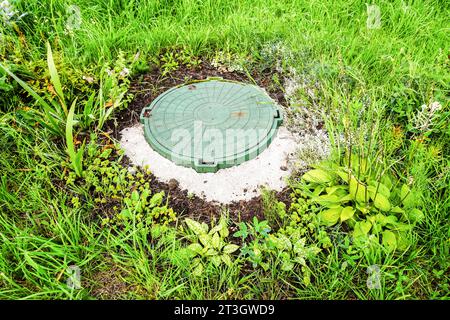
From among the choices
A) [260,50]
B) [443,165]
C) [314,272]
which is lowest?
[314,272]

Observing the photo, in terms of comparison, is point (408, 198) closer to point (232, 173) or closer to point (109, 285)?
point (232, 173)

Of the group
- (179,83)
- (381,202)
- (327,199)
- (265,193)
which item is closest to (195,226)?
(265,193)

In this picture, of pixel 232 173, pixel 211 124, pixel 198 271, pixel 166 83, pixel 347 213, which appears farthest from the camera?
pixel 166 83

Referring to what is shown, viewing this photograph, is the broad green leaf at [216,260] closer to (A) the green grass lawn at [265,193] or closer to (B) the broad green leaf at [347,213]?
Result: (A) the green grass lawn at [265,193]

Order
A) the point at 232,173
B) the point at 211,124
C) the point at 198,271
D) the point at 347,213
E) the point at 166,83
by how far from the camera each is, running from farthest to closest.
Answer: the point at 166,83 → the point at 211,124 → the point at 232,173 → the point at 347,213 → the point at 198,271

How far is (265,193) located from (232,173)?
293 millimetres

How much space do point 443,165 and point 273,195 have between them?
1037mm

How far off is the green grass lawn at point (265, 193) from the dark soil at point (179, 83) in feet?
0.16

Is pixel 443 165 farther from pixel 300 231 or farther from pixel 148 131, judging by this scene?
pixel 148 131

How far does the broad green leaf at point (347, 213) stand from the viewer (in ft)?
7.53

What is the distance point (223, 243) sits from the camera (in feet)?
7.64

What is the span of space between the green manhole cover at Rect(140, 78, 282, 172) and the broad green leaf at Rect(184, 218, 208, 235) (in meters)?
0.38

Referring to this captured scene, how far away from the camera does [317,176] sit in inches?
98.2

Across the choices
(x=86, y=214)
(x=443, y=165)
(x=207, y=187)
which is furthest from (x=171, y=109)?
(x=443, y=165)
